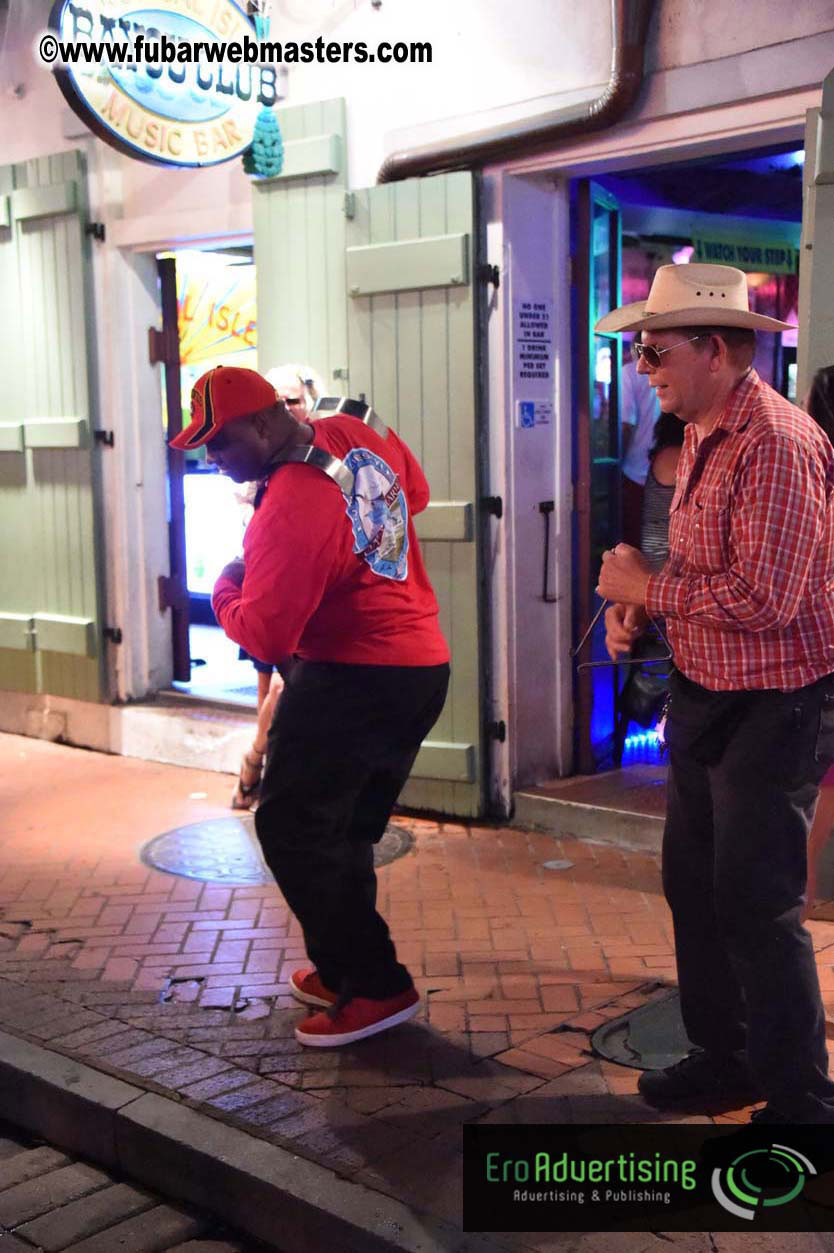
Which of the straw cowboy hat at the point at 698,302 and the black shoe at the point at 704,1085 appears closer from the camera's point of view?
the straw cowboy hat at the point at 698,302

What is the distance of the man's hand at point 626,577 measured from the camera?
10.9ft

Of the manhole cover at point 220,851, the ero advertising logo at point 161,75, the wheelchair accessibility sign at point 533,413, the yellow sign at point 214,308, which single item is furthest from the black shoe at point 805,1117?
the yellow sign at point 214,308

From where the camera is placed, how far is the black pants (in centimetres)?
405

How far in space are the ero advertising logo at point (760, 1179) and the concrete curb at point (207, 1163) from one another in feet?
1.75

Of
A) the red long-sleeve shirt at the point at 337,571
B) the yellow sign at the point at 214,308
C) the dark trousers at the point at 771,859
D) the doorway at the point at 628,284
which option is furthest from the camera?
the yellow sign at the point at 214,308

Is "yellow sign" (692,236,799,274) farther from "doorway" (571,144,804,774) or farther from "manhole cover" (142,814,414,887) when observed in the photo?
"manhole cover" (142,814,414,887)

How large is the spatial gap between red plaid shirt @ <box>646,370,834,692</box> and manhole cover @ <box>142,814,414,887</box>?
2757 millimetres

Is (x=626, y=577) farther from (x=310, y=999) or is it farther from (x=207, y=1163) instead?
(x=310, y=999)

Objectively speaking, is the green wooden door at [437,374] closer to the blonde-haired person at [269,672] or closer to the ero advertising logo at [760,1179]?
the blonde-haired person at [269,672]

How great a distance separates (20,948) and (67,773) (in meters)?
2.74

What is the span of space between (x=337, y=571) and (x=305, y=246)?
3295 mm

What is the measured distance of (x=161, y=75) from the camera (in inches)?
243

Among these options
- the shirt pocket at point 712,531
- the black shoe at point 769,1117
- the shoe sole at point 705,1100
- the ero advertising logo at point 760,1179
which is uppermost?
the shirt pocket at point 712,531

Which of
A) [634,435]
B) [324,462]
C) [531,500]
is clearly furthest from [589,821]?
[324,462]
